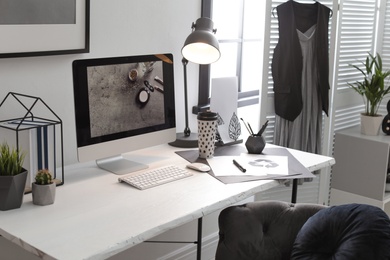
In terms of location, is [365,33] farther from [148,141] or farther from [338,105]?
[148,141]

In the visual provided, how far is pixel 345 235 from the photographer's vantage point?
68.8 inches

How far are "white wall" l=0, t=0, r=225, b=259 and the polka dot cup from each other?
Answer: 1.53 feet

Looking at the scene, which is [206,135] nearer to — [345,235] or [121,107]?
[121,107]

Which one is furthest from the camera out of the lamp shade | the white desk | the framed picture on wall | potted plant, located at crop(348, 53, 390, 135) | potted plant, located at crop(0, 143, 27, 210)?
potted plant, located at crop(348, 53, 390, 135)

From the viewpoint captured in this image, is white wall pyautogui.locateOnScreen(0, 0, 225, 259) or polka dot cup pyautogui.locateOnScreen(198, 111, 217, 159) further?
polka dot cup pyautogui.locateOnScreen(198, 111, 217, 159)

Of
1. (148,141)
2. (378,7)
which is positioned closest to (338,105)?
(378,7)

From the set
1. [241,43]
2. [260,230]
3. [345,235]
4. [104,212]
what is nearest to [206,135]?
[260,230]

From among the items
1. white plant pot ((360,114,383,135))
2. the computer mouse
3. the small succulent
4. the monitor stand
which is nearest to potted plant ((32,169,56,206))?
the small succulent

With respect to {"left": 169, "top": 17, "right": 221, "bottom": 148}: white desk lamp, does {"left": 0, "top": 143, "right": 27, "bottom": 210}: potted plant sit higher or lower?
lower

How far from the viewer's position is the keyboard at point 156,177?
7.02 ft

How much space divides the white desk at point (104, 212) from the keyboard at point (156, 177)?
3 centimetres

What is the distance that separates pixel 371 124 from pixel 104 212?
2404 mm

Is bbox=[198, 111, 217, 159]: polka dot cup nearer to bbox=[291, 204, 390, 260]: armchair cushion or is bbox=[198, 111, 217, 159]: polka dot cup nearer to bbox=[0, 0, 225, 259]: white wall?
bbox=[0, 0, 225, 259]: white wall

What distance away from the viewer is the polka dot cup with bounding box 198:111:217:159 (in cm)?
253
